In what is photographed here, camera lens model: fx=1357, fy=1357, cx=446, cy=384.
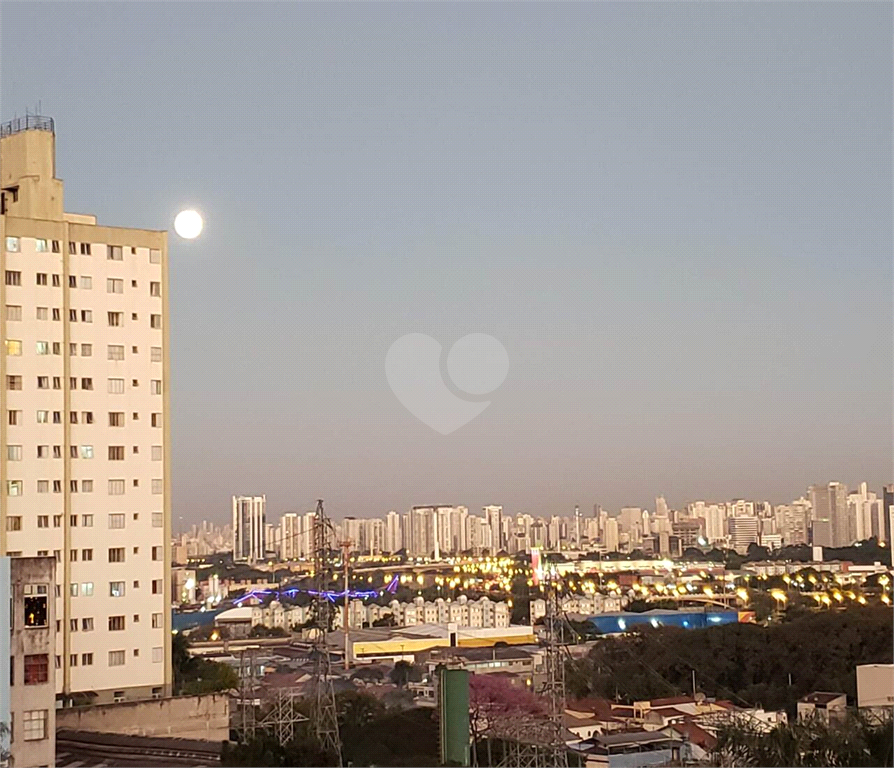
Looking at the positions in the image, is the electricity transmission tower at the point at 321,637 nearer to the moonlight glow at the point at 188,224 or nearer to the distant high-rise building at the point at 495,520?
the distant high-rise building at the point at 495,520

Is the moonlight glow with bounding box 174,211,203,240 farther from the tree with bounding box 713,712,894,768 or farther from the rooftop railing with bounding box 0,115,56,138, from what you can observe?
the tree with bounding box 713,712,894,768

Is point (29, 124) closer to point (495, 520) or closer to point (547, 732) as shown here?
point (495, 520)

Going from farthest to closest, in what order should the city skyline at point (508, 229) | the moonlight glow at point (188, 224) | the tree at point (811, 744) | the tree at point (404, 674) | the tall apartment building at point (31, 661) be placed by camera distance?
the moonlight glow at point (188, 224) → the tree at point (404, 674) → the city skyline at point (508, 229) → the tall apartment building at point (31, 661) → the tree at point (811, 744)

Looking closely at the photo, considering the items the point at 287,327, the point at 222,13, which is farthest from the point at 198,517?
the point at 222,13

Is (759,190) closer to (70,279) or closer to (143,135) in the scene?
(143,135)

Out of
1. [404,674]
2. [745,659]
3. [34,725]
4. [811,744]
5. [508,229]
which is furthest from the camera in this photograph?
[745,659]

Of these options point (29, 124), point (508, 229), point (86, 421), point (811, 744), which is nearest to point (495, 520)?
point (508, 229)

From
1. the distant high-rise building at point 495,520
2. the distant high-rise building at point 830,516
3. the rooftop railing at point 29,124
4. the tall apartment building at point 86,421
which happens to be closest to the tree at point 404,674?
the distant high-rise building at point 495,520
